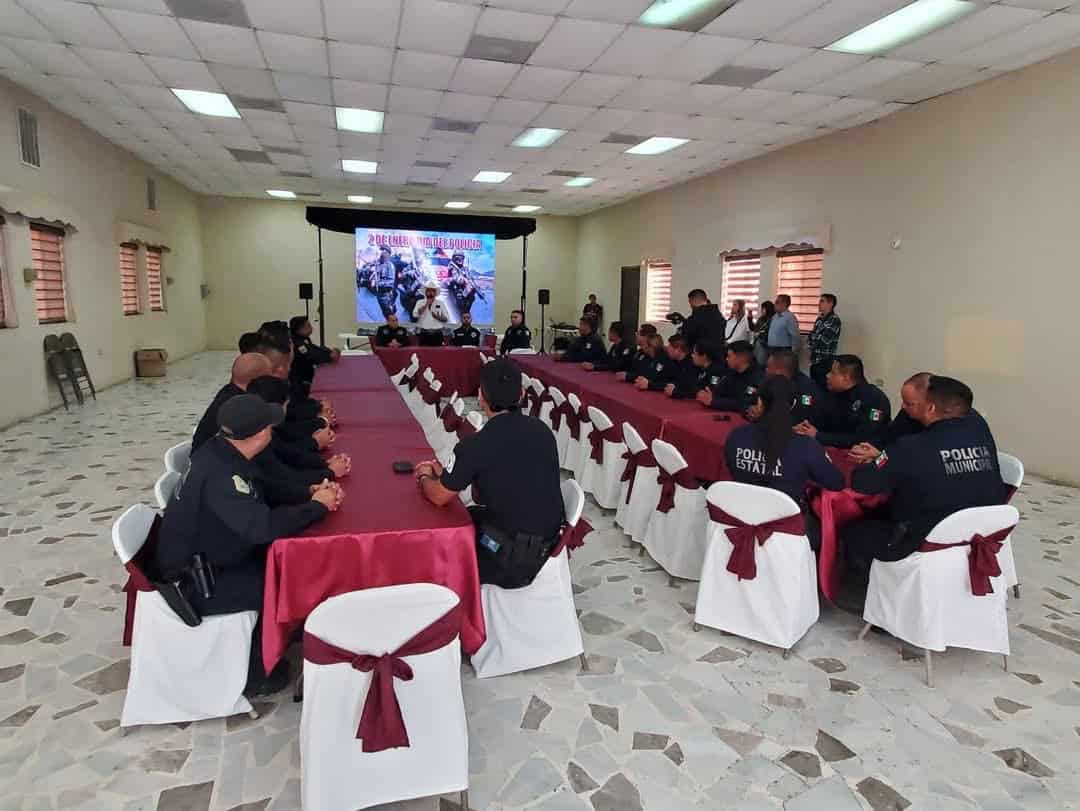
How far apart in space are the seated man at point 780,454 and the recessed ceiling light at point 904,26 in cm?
336

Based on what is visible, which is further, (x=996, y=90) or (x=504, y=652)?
(x=996, y=90)

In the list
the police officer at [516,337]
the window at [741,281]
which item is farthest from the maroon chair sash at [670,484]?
the police officer at [516,337]

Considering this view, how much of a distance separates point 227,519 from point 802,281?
27.1 feet

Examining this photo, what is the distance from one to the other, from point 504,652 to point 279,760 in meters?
0.84

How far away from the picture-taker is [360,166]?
10.4 metres

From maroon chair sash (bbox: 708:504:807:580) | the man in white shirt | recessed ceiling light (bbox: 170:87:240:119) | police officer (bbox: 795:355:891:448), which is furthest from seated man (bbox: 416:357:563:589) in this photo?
the man in white shirt

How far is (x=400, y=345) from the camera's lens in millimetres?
10484

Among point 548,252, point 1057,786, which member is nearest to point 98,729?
point 1057,786

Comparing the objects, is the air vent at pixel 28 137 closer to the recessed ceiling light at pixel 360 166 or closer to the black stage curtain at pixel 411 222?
the recessed ceiling light at pixel 360 166

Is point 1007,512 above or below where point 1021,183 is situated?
below

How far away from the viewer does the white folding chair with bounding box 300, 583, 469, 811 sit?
1.67 m

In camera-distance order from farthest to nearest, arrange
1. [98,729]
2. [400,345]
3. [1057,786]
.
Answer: [400,345]
[98,729]
[1057,786]

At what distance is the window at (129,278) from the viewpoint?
33.0 ft

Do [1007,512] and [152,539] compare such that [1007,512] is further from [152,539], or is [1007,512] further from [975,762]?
[152,539]
